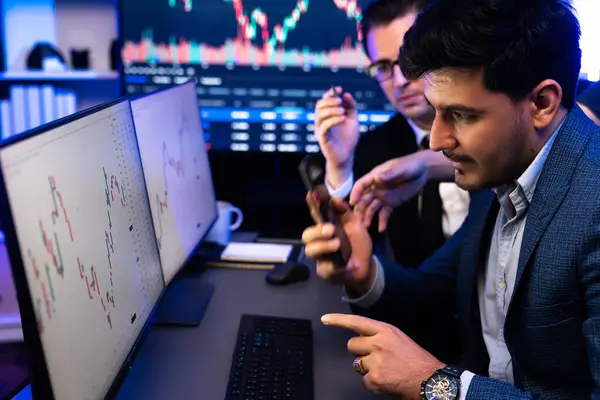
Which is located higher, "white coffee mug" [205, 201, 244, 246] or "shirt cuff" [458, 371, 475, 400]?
"shirt cuff" [458, 371, 475, 400]

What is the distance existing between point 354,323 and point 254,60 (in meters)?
1.62

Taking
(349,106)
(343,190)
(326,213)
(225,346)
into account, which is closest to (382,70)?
(349,106)

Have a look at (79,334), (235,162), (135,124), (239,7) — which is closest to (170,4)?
(239,7)

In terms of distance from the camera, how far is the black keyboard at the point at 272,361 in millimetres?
963

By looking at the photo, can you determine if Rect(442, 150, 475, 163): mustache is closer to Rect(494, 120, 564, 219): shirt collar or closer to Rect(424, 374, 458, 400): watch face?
Rect(494, 120, 564, 219): shirt collar

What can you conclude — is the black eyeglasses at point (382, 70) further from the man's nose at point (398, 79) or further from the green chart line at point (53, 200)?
the green chart line at point (53, 200)

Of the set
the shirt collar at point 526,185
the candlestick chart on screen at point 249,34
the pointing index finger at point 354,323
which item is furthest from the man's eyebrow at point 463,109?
the candlestick chart on screen at point 249,34

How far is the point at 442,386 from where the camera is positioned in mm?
915

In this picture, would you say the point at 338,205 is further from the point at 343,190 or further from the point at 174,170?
the point at 343,190

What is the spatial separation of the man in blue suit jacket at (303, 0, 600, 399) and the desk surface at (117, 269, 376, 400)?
0.10 m

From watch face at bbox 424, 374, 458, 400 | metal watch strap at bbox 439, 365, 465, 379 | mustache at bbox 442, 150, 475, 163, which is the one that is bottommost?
watch face at bbox 424, 374, 458, 400

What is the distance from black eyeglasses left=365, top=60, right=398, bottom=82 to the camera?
181 cm

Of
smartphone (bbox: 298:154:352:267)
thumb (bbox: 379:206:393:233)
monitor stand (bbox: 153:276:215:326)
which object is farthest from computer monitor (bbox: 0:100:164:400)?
thumb (bbox: 379:206:393:233)

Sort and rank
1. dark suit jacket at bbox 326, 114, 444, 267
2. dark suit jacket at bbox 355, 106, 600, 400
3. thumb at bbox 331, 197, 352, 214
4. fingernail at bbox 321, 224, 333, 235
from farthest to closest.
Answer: dark suit jacket at bbox 326, 114, 444, 267, thumb at bbox 331, 197, 352, 214, fingernail at bbox 321, 224, 333, 235, dark suit jacket at bbox 355, 106, 600, 400
